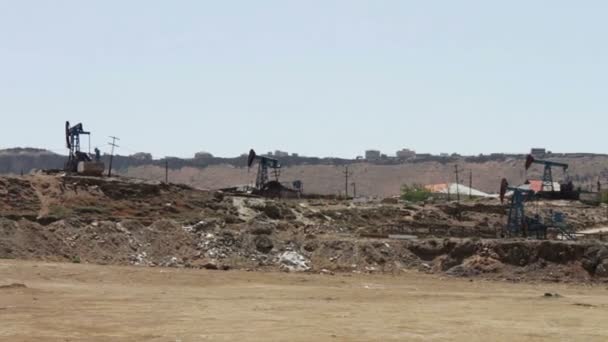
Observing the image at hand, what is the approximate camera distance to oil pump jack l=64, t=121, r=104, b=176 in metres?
77.9

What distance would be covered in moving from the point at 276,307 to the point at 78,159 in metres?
50.4

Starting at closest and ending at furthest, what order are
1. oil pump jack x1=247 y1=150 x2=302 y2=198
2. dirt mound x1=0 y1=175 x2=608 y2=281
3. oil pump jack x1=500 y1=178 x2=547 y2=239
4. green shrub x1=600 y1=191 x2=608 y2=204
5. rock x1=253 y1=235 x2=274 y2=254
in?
dirt mound x1=0 y1=175 x2=608 y2=281 → rock x1=253 y1=235 x2=274 y2=254 → oil pump jack x1=500 y1=178 x2=547 y2=239 → oil pump jack x1=247 y1=150 x2=302 y2=198 → green shrub x1=600 y1=191 x2=608 y2=204

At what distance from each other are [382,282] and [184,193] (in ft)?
87.3

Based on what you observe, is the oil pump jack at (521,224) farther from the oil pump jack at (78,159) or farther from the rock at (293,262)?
the oil pump jack at (78,159)

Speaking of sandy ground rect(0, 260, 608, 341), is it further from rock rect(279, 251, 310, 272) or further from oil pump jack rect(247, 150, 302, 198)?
oil pump jack rect(247, 150, 302, 198)

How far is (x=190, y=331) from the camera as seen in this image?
28938 mm

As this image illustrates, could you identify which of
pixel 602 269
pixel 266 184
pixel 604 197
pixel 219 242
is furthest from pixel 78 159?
pixel 604 197

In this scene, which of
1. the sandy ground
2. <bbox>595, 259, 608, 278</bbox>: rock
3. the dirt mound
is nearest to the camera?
the sandy ground

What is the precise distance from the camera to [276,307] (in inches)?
1446

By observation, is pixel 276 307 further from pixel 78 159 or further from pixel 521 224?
pixel 78 159

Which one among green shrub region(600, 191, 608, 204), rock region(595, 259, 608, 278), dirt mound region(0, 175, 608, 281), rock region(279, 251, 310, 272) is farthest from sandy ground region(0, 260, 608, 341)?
green shrub region(600, 191, 608, 204)

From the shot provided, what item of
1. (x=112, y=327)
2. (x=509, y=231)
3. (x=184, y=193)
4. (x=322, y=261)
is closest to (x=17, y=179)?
(x=184, y=193)

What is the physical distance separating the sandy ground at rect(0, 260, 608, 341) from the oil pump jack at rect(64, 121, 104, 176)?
92.8 ft

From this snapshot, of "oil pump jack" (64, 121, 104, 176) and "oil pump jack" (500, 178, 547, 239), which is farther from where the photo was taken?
"oil pump jack" (64, 121, 104, 176)
